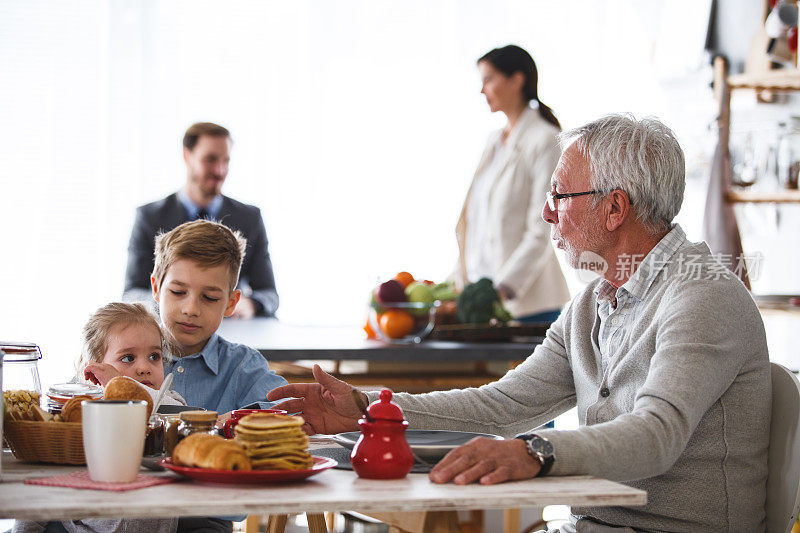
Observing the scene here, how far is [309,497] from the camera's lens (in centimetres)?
108

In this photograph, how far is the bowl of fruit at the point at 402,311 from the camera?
9.84 feet

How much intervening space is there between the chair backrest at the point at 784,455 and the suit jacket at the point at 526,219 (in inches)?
77.7

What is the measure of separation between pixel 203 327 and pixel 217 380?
124 mm

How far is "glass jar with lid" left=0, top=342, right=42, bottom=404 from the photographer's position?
1.31 meters

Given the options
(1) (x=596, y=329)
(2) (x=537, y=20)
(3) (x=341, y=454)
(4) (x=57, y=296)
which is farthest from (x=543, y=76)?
(3) (x=341, y=454)

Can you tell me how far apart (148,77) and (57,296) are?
134cm

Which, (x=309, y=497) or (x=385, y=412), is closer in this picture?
(x=309, y=497)

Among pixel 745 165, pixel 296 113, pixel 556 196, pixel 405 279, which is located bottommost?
pixel 405 279

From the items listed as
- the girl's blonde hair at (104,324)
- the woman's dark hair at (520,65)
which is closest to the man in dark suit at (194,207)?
the woman's dark hair at (520,65)

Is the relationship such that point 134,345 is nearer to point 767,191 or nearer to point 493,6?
point 767,191

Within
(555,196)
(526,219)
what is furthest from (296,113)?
(555,196)

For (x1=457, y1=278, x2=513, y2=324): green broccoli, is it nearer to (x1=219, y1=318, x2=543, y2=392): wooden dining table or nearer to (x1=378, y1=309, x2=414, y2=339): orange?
(x1=219, y1=318, x2=543, y2=392): wooden dining table

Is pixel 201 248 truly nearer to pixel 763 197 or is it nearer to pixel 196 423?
pixel 196 423

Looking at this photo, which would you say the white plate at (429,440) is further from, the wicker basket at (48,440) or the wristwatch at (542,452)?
the wicker basket at (48,440)
